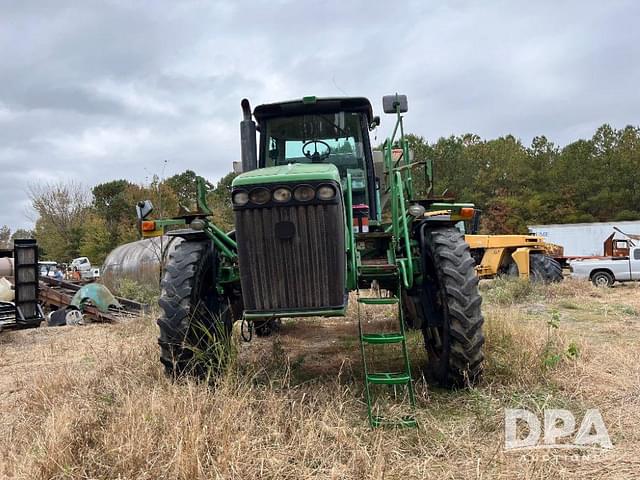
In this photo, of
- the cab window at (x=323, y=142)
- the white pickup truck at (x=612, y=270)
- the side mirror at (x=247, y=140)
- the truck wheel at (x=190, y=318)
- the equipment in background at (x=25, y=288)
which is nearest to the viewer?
the truck wheel at (x=190, y=318)

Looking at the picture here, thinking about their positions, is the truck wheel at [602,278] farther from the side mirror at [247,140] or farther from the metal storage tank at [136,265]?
the side mirror at [247,140]

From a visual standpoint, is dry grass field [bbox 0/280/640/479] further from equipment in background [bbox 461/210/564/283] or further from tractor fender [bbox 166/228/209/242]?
equipment in background [bbox 461/210/564/283]

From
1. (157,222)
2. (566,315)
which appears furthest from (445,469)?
(566,315)

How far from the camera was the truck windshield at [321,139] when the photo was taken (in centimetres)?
544

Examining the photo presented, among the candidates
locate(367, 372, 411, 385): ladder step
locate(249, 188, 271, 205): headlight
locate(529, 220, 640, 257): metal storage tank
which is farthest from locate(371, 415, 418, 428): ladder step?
locate(529, 220, 640, 257): metal storage tank

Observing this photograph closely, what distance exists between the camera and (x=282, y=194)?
12.1ft

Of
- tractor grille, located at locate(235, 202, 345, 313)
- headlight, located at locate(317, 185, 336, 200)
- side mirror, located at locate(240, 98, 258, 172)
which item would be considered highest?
side mirror, located at locate(240, 98, 258, 172)

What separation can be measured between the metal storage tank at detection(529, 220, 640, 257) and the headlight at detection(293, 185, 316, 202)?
2630 centimetres

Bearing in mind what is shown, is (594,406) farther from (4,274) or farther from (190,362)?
(4,274)

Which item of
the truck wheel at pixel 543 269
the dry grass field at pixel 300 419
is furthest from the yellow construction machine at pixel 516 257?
the dry grass field at pixel 300 419

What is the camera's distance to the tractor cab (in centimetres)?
539

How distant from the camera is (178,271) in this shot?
4.40 metres

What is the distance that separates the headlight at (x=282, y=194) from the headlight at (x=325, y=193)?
209mm

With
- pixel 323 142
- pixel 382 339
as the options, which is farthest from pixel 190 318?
pixel 323 142
